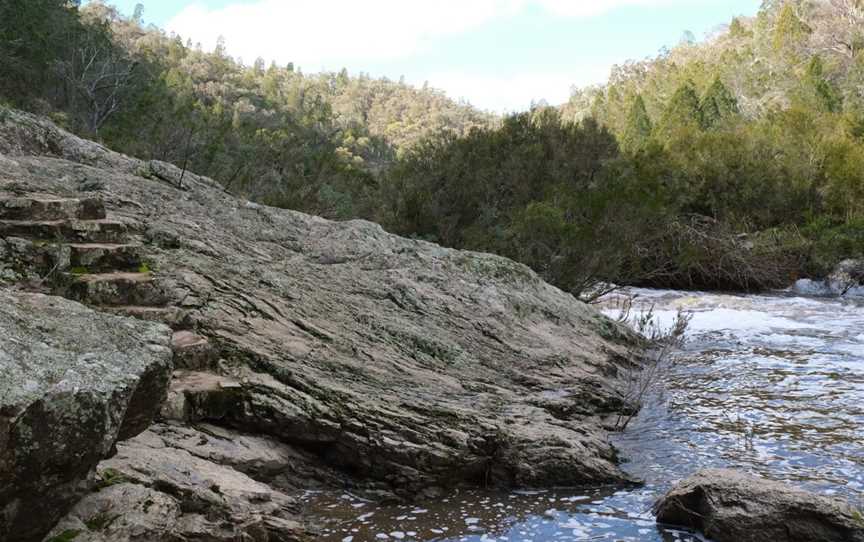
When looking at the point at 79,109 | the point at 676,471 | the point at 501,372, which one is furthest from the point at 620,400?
the point at 79,109

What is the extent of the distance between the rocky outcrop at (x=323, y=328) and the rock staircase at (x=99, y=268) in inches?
0.5

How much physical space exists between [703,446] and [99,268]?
4.67m

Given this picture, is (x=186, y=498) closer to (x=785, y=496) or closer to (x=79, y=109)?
(x=785, y=496)

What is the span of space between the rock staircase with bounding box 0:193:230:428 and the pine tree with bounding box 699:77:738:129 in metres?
40.3

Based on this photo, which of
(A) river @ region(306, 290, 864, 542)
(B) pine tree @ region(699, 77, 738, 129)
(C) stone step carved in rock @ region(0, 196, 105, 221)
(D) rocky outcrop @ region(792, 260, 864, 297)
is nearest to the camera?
(A) river @ region(306, 290, 864, 542)

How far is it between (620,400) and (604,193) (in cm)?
791

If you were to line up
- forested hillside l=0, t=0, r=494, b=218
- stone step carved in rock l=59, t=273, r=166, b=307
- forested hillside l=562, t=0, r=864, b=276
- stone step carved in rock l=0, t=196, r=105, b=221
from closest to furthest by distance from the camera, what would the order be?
stone step carved in rock l=59, t=273, r=166, b=307 → stone step carved in rock l=0, t=196, r=105, b=221 → forested hillside l=0, t=0, r=494, b=218 → forested hillside l=562, t=0, r=864, b=276

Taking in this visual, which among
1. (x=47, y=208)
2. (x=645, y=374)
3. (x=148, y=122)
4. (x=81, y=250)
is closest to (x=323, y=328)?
(x=81, y=250)

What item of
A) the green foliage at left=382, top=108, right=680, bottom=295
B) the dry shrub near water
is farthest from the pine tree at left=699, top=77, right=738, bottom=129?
the dry shrub near water

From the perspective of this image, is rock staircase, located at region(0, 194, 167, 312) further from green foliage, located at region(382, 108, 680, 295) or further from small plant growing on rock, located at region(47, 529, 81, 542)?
green foliage, located at region(382, 108, 680, 295)

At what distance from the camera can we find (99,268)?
4.73 meters

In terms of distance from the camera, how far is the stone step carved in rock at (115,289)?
430 cm

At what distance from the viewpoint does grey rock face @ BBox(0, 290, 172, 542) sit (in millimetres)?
2090

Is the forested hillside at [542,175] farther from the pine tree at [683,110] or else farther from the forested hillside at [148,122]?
the pine tree at [683,110]
